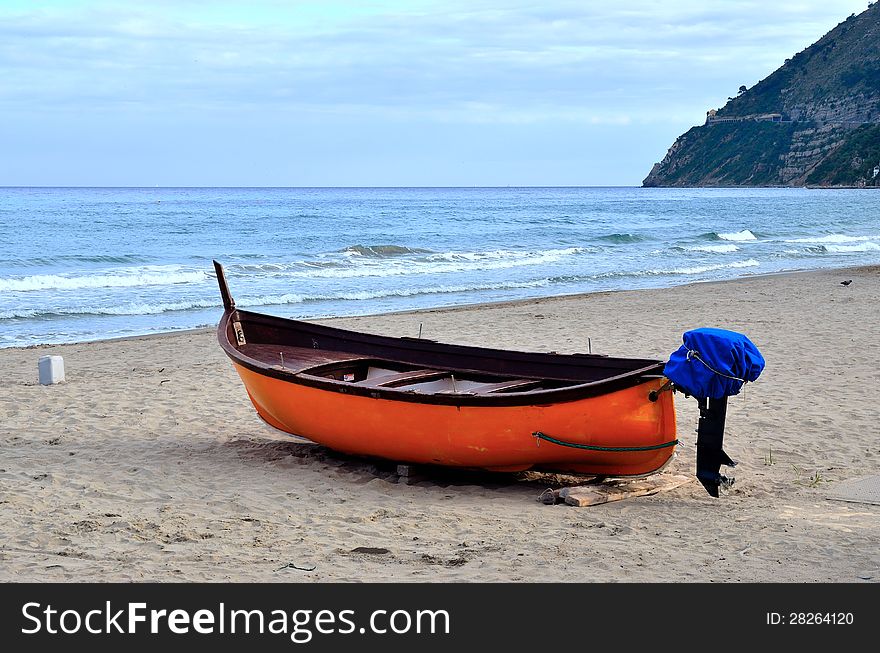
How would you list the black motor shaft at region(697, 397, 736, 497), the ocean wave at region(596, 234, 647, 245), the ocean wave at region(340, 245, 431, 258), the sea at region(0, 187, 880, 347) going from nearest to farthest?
the black motor shaft at region(697, 397, 736, 497) < the sea at region(0, 187, 880, 347) < the ocean wave at region(340, 245, 431, 258) < the ocean wave at region(596, 234, 647, 245)

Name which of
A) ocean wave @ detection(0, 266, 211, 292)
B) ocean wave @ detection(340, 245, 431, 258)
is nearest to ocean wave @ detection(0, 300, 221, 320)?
ocean wave @ detection(0, 266, 211, 292)

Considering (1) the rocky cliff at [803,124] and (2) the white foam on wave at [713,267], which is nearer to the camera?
(2) the white foam on wave at [713,267]

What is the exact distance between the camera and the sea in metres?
17.4

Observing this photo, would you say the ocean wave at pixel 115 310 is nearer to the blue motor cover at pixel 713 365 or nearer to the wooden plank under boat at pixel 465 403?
the wooden plank under boat at pixel 465 403

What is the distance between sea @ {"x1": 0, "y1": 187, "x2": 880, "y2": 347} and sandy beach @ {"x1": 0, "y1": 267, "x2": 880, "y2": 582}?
6104mm

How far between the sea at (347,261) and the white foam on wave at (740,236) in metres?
0.23

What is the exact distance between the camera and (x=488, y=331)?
13.3m

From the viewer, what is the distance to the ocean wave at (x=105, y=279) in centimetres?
2041

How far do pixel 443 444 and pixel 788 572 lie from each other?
2.37m

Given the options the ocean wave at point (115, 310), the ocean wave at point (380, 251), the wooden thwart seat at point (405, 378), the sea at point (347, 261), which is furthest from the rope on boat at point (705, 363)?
the ocean wave at point (380, 251)

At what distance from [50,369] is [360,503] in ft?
17.0

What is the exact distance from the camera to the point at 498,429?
593 cm

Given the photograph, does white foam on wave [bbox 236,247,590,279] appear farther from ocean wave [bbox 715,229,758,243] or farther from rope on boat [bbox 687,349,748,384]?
rope on boat [bbox 687,349,748,384]
